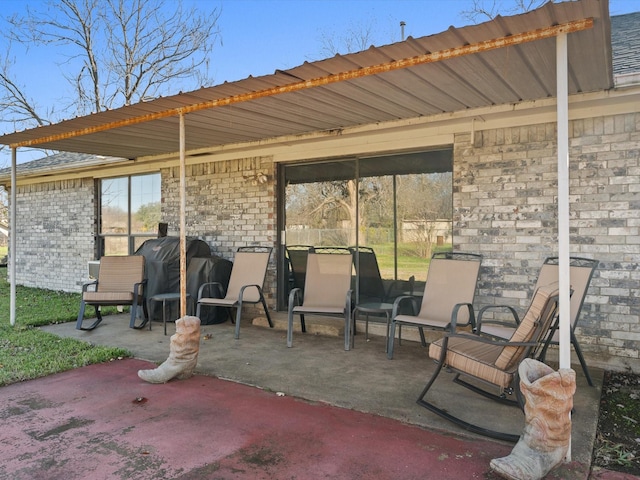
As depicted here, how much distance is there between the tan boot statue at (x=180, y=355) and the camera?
387 centimetres

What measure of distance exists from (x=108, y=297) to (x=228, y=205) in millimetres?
2194

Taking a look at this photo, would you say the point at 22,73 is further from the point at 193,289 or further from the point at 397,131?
the point at 397,131

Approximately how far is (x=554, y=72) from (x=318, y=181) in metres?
3.41

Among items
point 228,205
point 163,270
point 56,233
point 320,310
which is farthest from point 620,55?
point 56,233

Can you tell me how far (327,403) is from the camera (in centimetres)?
341

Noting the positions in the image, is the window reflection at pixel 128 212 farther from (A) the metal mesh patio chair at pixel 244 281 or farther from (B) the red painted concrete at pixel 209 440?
(B) the red painted concrete at pixel 209 440

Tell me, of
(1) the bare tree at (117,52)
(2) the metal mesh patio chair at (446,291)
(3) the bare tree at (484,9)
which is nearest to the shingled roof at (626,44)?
(2) the metal mesh patio chair at (446,291)

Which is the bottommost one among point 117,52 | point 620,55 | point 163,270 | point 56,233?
point 163,270

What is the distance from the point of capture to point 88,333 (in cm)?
572

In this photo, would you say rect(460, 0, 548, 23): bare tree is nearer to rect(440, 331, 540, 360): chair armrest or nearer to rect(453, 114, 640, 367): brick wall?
rect(453, 114, 640, 367): brick wall

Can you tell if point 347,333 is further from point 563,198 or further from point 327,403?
point 563,198

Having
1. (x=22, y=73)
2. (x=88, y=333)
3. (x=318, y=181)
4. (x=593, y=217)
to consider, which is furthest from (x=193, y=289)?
(x=22, y=73)

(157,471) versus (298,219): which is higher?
(298,219)

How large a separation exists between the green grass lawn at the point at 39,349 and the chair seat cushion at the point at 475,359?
10.7 ft
